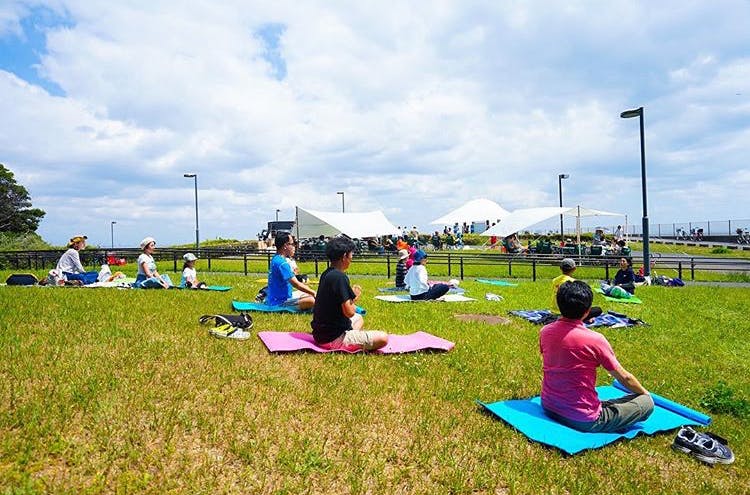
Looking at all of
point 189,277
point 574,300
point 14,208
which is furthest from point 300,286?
point 14,208

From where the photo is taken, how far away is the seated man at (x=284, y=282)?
27.8 ft

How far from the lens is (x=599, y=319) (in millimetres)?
9367

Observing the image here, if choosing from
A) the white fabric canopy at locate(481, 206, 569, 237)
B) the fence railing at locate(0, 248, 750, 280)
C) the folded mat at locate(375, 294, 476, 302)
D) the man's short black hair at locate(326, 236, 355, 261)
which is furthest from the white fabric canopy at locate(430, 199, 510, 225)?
the man's short black hair at locate(326, 236, 355, 261)

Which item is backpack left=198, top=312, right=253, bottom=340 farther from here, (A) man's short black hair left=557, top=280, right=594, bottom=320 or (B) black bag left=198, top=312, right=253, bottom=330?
(A) man's short black hair left=557, top=280, right=594, bottom=320

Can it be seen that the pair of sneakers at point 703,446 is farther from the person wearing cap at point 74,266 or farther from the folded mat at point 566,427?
the person wearing cap at point 74,266

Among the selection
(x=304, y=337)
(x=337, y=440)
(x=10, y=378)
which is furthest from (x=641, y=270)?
(x=10, y=378)

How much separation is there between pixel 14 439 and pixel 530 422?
381cm

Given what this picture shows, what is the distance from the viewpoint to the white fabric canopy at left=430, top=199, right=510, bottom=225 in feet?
113

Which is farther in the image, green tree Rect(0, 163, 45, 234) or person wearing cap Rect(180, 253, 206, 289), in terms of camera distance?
green tree Rect(0, 163, 45, 234)

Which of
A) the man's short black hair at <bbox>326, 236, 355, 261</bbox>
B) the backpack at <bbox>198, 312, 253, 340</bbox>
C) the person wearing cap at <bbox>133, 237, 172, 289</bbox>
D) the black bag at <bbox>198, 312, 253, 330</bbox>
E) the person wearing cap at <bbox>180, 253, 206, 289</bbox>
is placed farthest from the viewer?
the person wearing cap at <bbox>180, 253, 206, 289</bbox>

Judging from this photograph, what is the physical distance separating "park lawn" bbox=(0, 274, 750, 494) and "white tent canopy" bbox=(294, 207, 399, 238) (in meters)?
24.8

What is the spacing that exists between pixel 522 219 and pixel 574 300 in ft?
85.3

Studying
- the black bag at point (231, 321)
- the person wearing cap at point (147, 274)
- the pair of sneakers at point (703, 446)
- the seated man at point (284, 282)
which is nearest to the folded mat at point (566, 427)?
the pair of sneakers at point (703, 446)

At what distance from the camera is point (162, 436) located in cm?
347
